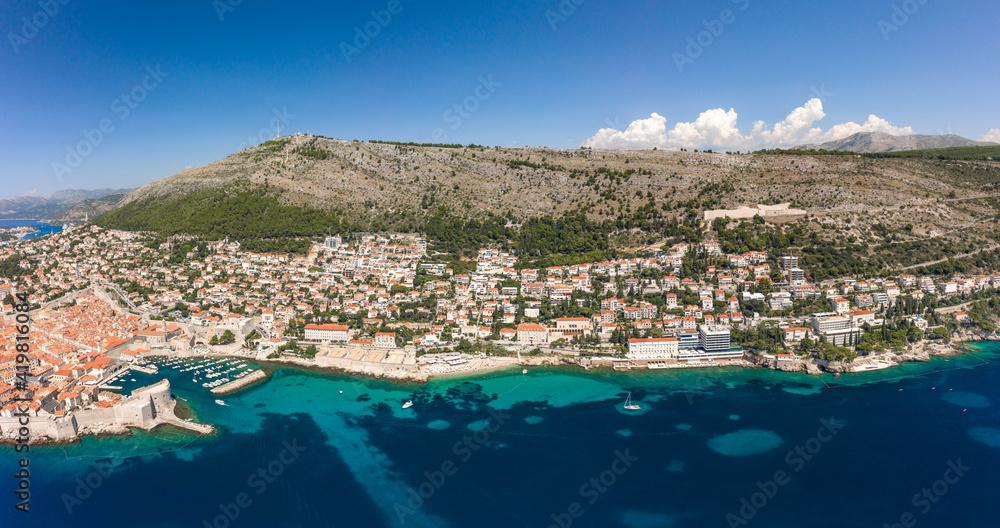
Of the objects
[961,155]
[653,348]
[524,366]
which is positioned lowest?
[524,366]

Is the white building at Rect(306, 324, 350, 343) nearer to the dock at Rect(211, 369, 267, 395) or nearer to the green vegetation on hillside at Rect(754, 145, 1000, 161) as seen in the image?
the dock at Rect(211, 369, 267, 395)

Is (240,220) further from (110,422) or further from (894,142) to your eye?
(894,142)

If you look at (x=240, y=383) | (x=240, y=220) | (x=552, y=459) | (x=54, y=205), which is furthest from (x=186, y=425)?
(x=54, y=205)

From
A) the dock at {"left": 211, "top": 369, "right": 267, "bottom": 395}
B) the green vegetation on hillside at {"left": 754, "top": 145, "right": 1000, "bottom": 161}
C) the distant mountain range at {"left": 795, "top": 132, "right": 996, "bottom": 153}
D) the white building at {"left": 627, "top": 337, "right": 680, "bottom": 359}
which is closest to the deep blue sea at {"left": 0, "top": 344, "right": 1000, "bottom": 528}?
the dock at {"left": 211, "top": 369, "right": 267, "bottom": 395}

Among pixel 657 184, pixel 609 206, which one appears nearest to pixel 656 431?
pixel 609 206

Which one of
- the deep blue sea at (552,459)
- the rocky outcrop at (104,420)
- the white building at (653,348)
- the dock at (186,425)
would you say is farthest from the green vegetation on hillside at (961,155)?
the rocky outcrop at (104,420)
